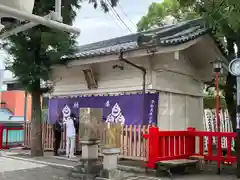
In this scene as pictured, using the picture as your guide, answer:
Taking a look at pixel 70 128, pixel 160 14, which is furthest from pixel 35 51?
pixel 160 14

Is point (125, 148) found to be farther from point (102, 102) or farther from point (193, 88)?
point (193, 88)

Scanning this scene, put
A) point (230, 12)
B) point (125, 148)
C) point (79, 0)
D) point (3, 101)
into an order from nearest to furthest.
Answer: point (230, 12) → point (125, 148) → point (79, 0) → point (3, 101)

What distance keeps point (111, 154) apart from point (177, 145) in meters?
2.59

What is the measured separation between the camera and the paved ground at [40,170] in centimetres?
819

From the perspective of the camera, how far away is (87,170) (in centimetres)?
779

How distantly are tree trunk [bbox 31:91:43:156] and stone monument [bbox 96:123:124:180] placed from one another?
5.03 meters

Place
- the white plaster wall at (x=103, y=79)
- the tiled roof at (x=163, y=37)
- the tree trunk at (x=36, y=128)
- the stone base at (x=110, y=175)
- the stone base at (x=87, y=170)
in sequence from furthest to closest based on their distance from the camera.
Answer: the tree trunk at (x=36, y=128) < the white plaster wall at (x=103, y=79) < the tiled roof at (x=163, y=37) < the stone base at (x=87, y=170) < the stone base at (x=110, y=175)

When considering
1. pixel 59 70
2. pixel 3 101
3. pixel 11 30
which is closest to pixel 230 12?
pixel 11 30

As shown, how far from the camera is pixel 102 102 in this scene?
11828mm

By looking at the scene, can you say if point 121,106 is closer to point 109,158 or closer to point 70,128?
point 70,128

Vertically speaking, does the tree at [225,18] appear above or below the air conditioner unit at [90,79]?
above

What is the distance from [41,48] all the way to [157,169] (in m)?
5.72

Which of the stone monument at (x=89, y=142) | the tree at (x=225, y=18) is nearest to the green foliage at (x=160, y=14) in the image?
the tree at (x=225, y=18)

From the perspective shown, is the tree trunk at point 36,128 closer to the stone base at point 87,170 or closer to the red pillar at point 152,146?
the stone base at point 87,170
